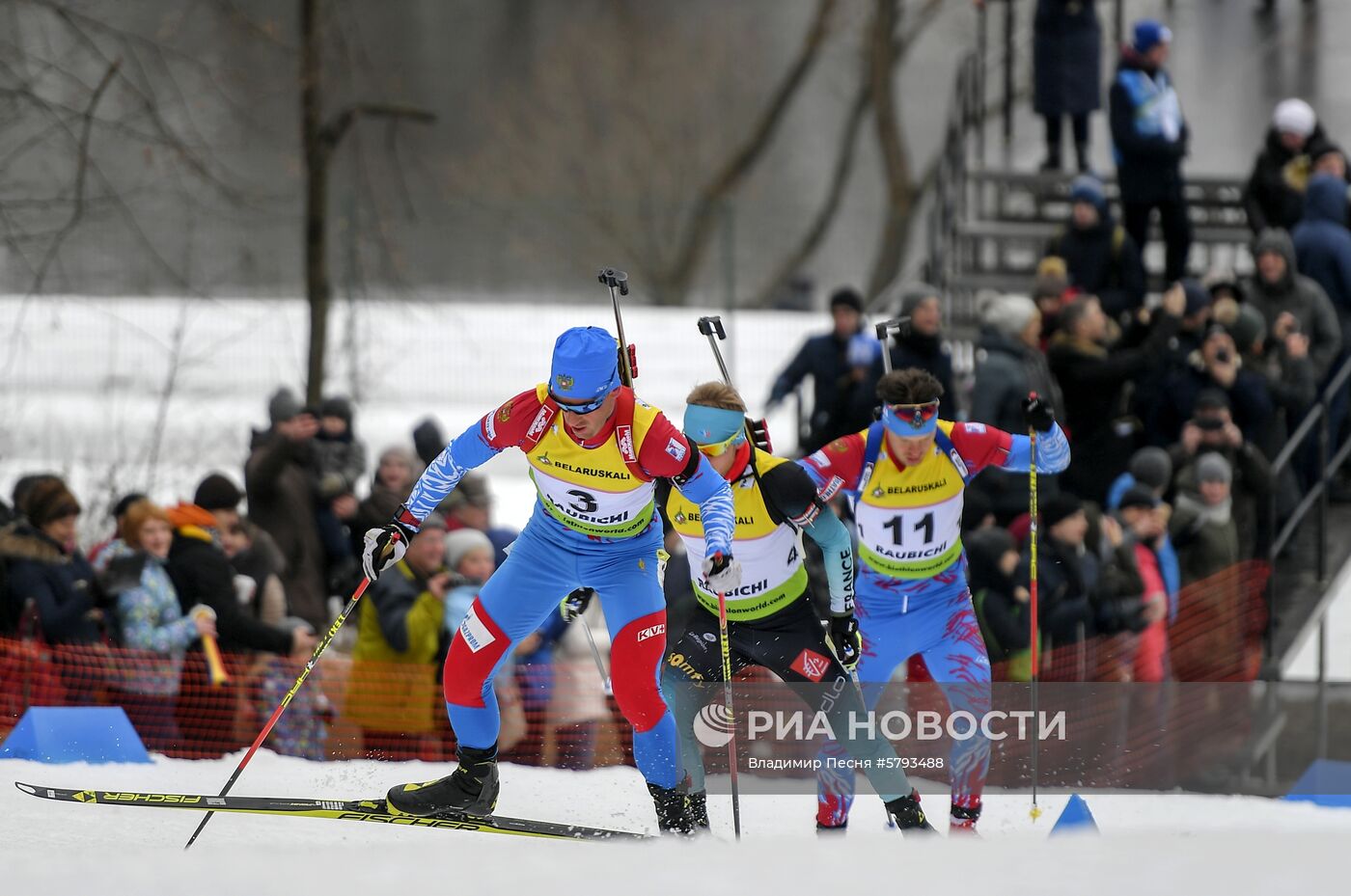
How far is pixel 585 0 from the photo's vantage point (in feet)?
72.6

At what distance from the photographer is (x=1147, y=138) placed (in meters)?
9.48

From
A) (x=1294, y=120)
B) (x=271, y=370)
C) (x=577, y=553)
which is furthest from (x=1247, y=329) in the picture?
(x=271, y=370)

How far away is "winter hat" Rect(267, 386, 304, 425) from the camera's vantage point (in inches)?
334

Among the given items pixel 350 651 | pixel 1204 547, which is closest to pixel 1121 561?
pixel 1204 547

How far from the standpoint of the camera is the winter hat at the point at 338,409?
8.84 metres

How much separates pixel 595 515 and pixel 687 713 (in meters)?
1.00

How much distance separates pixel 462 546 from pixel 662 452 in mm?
1971

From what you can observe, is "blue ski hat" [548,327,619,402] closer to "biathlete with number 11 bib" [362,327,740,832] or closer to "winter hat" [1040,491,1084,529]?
"biathlete with number 11 bib" [362,327,740,832]

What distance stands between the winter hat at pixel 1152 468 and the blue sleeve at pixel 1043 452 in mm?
1568

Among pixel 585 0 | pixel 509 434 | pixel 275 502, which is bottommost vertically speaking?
pixel 275 502

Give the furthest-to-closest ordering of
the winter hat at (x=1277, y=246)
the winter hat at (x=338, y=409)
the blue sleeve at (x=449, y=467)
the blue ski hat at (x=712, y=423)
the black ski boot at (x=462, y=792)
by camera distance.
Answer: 1. the winter hat at (x=338, y=409)
2. the winter hat at (x=1277, y=246)
3. the blue ski hat at (x=712, y=423)
4. the black ski boot at (x=462, y=792)
5. the blue sleeve at (x=449, y=467)

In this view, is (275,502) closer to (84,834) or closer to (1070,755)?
(84,834)

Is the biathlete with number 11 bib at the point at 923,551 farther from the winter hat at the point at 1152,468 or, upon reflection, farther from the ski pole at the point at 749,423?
the winter hat at the point at 1152,468

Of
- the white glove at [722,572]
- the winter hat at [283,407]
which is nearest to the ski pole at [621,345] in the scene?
the white glove at [722,572]
